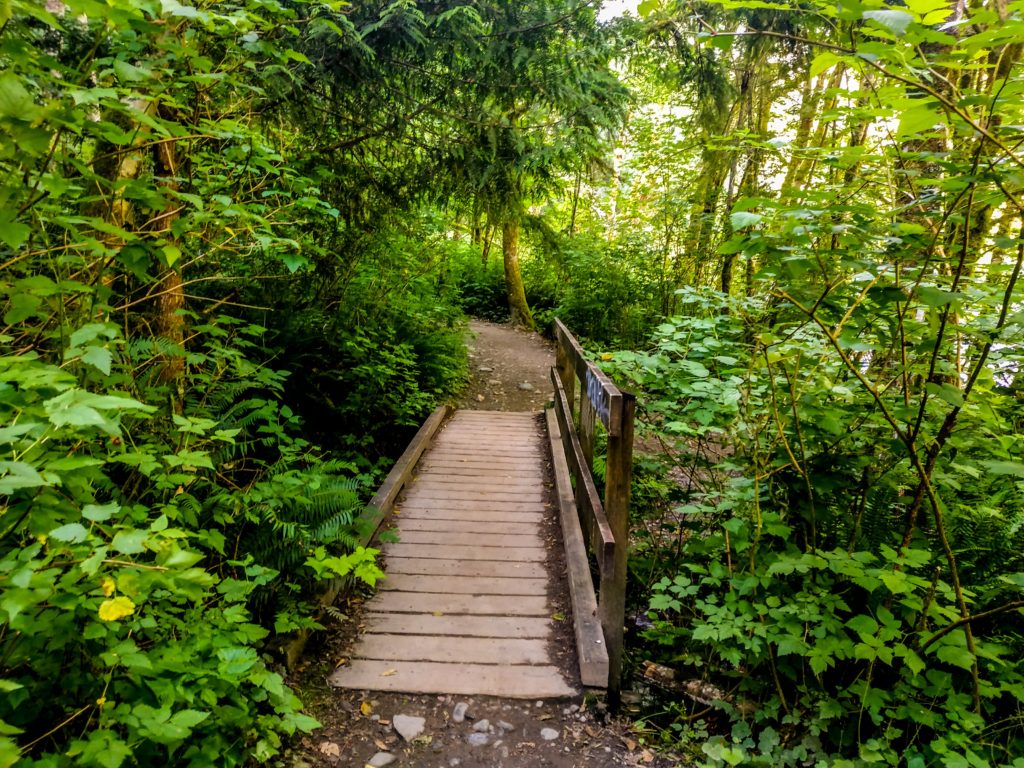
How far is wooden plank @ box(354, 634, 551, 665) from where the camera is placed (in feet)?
11.1

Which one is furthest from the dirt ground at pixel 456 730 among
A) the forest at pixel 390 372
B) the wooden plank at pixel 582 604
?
the forest at pixel 390 372

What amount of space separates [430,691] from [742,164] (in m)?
9.24

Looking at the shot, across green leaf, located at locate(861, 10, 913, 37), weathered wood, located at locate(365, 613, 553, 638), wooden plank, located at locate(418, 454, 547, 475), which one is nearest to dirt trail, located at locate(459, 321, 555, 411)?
wooden plank, located at locate(418, 454, 547, 475)

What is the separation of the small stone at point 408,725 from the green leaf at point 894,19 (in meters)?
3.46

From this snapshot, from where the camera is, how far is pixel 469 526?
16.6 feet

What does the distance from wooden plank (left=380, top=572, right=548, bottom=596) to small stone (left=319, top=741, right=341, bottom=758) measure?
4.38ft

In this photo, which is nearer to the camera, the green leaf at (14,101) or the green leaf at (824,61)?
the green leaf at (14,101)

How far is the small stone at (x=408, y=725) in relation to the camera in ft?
9.26

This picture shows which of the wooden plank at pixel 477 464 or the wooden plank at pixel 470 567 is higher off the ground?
the wooden plank at pixel 477 464

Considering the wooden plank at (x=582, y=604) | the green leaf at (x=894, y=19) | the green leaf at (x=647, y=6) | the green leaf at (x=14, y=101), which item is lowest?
the wooden plank at (x=582, y=604)

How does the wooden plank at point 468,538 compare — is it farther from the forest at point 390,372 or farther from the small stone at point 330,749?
the small stone at point 330,749

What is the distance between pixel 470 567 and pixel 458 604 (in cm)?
49

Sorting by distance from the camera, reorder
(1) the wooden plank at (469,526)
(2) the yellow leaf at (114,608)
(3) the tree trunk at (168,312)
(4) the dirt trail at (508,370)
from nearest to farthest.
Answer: (2) the yellow leaf at (114,608), (3) the tree trunk at (168,312), (1) the wooden plank at (469,526), (4) the dirt trail at (508,370)

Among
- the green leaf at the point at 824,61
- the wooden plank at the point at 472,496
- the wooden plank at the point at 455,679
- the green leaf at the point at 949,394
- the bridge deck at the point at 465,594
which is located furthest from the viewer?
the wooden plank at the point at 472,496
